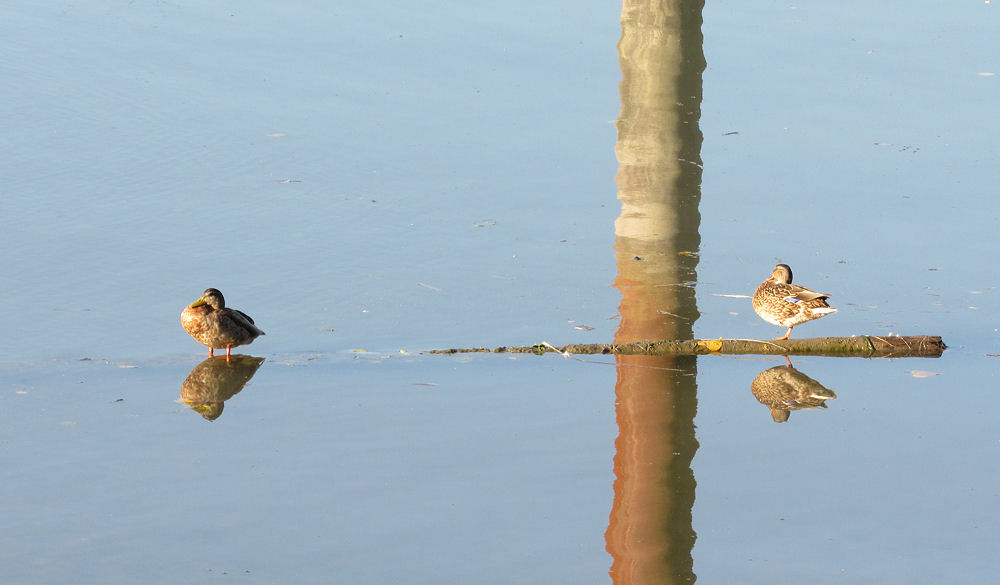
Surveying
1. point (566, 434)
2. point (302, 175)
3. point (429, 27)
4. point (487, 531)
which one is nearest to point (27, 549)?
point (487, 531)

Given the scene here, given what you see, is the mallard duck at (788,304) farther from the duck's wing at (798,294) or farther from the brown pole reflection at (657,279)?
the brown pole reflection at (657,279)

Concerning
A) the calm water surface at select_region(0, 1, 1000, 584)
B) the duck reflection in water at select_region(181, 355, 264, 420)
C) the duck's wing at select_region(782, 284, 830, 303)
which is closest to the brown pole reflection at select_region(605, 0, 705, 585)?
the calm water surface at select_region(0, 1, 1000, 584)

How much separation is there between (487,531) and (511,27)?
31.3ft

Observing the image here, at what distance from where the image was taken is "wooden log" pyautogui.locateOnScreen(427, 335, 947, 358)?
8055mm

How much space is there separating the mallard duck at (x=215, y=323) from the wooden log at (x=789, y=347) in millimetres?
1153

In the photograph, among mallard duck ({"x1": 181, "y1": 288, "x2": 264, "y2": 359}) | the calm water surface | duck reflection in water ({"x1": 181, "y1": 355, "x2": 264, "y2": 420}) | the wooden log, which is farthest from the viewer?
the wooden log

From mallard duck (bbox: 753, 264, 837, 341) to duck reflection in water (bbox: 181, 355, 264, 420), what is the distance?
314 centimetres

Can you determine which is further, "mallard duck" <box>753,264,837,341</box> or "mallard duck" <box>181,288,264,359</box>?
"mallard duck" <box>753,264,837,341</box>

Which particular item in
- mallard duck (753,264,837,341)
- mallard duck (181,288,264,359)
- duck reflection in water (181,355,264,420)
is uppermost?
mallard duck (753,264,837,341)

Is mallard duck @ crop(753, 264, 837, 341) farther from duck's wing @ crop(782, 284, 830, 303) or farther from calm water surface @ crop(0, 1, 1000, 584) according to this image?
calm water surface @ crop(0, 1, 1000, 584)

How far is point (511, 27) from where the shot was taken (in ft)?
48.7

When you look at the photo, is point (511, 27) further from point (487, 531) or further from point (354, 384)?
point (487, 531)

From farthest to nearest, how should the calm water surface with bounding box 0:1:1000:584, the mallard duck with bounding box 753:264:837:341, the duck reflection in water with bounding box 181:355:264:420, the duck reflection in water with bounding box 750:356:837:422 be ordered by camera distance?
the mallard duck with bounding box 753:264:837:341, the duck reflection in water with bounding box 750:356:837:422, the duck reflection in water with bounding box 181:355:264:420, the calm water surface with bounding box 0:1:1000:584

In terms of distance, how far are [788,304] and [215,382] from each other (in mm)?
3509
